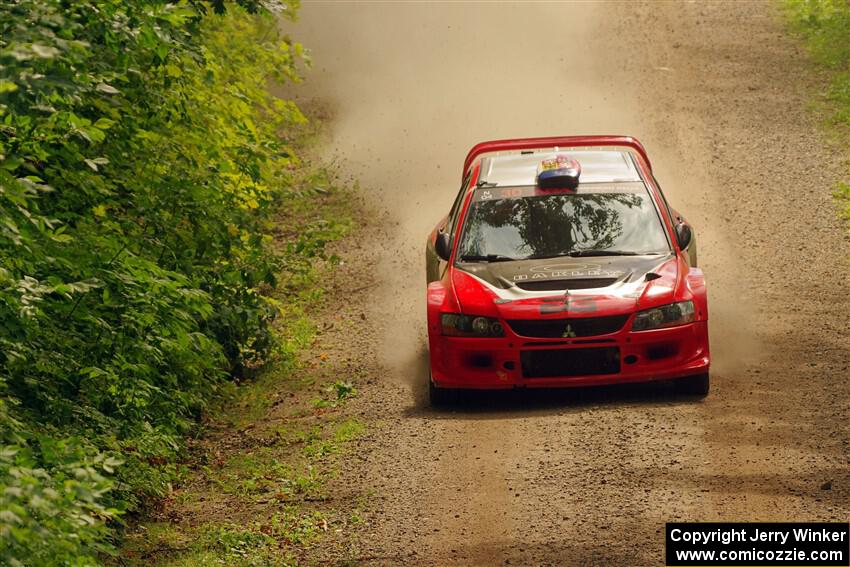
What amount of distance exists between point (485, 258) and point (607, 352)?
5.06 feet

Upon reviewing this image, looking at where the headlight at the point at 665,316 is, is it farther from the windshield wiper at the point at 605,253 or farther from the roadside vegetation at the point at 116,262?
the roadside vegetation at the point at 116,262

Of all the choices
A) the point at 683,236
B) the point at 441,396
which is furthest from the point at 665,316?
the point at 441,396

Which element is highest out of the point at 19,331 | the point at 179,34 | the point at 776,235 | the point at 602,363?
the point at 179,34

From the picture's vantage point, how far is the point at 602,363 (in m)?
10.2

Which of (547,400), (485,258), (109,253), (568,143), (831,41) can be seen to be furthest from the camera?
(831,41)

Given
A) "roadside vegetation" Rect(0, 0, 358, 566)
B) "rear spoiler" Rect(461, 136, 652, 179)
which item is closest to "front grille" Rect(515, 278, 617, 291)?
"roadside vegetation" Rect(0, 0, 358, 566)

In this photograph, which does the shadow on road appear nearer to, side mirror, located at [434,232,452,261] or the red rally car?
the red rally car

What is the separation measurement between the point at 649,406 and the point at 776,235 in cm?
788

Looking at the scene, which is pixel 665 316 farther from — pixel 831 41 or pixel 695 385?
pixel 831 41

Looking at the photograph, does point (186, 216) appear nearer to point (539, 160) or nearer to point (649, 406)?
point (539, 160)

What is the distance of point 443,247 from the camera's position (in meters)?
11.3

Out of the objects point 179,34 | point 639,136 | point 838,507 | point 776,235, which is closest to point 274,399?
point 179,34

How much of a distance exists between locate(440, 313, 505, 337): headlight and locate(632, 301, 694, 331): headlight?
1.09 metres

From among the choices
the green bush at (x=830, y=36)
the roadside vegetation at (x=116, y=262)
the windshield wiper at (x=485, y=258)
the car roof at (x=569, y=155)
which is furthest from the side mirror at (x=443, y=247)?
the green bush at (x=830, y=36)
